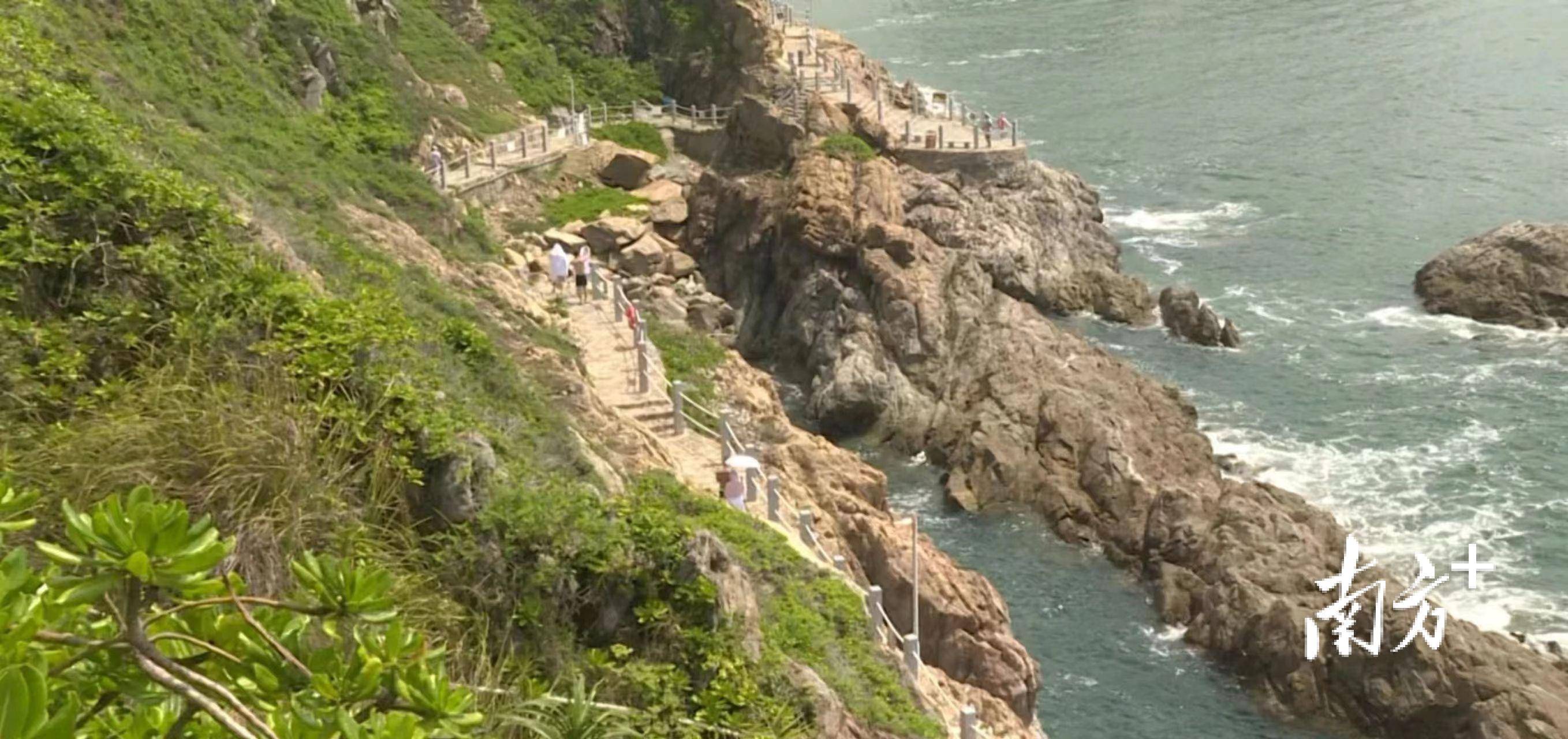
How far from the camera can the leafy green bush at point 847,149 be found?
45469mm

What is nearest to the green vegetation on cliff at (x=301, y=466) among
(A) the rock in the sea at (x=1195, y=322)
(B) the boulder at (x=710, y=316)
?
(B) the boulder at (x=710, y=316)

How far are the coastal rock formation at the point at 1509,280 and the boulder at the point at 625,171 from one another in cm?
2593

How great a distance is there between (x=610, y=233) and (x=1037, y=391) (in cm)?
1495

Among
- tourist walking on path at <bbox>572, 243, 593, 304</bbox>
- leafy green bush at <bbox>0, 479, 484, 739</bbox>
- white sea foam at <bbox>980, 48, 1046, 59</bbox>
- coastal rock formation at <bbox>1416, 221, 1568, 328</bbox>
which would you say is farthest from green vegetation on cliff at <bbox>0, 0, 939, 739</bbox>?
white sea foam at <bbox>980, 48, 1046, 59</bbox>

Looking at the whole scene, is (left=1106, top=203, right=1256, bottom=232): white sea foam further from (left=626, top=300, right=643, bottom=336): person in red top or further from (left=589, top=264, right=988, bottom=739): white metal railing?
(left=626, top=300, right=643, bottom=336): person in red top

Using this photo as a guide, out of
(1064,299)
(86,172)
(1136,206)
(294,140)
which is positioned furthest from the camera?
(1136,206)

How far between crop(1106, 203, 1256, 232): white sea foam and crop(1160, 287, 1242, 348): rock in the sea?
9.28 meters

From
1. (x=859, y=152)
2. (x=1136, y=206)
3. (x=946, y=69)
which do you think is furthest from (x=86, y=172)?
(x=946, y=69)

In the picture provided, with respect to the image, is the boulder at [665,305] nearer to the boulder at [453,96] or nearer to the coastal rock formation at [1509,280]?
the boulder at [453,96]

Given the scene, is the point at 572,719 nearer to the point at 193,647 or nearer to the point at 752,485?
the point at 193,647

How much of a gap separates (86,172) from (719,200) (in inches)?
1378

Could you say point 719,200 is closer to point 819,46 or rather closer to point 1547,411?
point 819,46

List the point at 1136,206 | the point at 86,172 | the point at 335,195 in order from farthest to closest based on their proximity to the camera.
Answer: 1. the point at 1136,206
2. the point at 335,195
3. the point at 86,172

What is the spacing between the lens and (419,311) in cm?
1995
